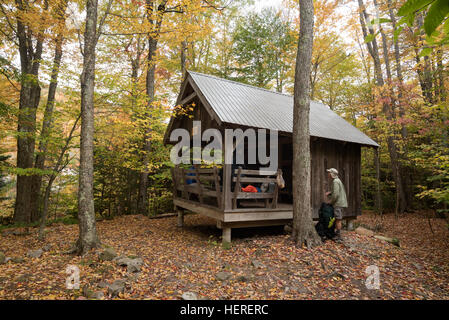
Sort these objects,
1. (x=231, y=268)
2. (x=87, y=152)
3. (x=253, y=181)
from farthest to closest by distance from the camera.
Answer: (x=253, y=181) → (x=87, y=152) → (x=231, y=268)

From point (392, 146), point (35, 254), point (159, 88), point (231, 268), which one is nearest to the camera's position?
point (231, 268)

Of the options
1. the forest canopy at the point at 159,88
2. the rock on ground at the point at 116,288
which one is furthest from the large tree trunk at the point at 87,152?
the rock on ground at the point at 116,288

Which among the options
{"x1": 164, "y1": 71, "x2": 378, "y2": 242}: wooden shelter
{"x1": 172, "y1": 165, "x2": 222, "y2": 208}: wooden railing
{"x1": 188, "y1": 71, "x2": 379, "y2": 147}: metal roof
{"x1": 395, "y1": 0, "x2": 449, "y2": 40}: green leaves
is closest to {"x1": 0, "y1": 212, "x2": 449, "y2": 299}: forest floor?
{"x1": 164, "y1": 71, "x2": 378, "y2": 242}: wooden shelter

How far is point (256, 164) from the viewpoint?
988 centimetres

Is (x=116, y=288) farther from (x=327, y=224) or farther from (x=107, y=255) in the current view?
(x=327, y=224)

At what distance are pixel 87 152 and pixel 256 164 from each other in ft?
20.0

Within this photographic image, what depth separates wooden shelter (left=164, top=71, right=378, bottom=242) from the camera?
674 centimetres

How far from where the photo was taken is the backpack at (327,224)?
6.80m

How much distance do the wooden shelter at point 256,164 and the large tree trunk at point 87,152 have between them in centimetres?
300

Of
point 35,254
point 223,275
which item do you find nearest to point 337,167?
point 223,275

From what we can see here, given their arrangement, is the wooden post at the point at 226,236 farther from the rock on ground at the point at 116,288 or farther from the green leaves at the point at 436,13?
the green leaves at the point at 436,13
